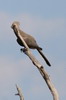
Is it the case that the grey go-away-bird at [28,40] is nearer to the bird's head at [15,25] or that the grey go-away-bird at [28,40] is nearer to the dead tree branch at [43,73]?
the bird's head at [15,25]

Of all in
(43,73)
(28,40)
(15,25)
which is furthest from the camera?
(28,40)

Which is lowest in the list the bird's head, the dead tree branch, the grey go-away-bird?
the dead tree branch

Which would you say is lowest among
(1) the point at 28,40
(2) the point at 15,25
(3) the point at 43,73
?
(3) the point at 43,73

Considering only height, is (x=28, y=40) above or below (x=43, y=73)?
above

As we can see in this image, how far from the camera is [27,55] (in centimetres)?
1208

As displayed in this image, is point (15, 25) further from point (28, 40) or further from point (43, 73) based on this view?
point (43, 73)

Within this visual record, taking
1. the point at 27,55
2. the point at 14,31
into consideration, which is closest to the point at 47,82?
the point at 27,55

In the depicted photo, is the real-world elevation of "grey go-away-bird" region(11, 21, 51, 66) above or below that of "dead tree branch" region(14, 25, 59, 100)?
above

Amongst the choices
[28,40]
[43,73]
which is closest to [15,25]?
[28,40]

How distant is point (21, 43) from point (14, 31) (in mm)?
722

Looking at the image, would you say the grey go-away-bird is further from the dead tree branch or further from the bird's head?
the dead tree branch

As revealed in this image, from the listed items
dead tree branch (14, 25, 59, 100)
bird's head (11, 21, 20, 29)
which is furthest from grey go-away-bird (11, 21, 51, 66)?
dead tree branch (14, 25, 59, 100)

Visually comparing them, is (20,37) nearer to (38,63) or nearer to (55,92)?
(38,63)

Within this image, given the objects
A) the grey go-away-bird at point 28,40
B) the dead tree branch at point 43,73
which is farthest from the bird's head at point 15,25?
the dead tree branch at point 43,73
